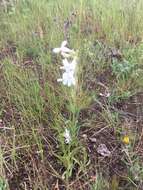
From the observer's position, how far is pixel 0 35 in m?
2.67

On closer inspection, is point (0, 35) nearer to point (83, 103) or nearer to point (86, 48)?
point (86, 48)

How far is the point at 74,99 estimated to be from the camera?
166cm

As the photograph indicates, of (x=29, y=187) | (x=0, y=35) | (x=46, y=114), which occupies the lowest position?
(x=29, y=187)

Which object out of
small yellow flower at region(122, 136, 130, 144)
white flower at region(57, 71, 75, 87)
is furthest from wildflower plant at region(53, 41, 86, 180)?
small yellow flower at region(122, 136, 130, 144)

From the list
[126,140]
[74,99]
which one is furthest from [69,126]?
[126,140]

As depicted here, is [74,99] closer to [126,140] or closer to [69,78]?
[69,78]

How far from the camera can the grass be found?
1586 mm

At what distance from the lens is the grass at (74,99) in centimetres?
159

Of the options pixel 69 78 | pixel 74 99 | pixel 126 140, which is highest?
pixel 69 78

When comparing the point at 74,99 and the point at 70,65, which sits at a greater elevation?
the point at 70,65

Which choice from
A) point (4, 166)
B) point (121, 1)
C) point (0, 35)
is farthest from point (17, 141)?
point (121, 1)

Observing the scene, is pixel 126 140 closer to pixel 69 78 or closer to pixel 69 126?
pixel 69 126

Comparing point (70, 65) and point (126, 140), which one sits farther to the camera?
point (126, 140)

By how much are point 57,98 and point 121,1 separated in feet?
4.58
